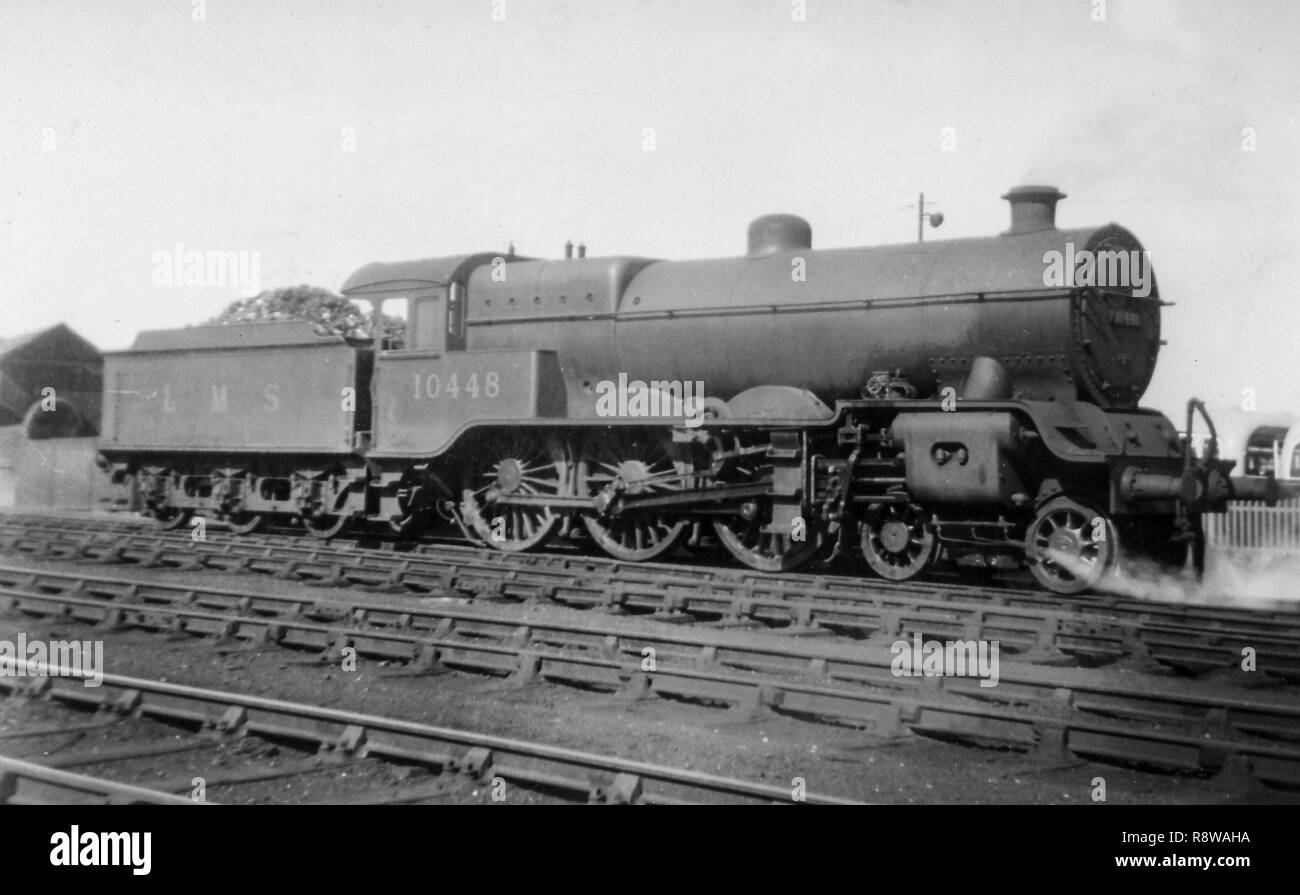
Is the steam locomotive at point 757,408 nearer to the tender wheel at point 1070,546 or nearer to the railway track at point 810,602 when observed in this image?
the tender wheel at point 1070,546

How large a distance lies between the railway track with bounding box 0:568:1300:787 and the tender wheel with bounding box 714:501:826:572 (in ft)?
7.76

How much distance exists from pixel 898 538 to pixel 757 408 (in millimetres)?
1776

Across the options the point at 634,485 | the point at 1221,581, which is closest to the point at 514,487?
the point at 634,485

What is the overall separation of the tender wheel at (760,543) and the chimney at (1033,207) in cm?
323

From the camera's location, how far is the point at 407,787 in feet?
15.9

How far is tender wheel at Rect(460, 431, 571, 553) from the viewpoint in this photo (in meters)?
12.2

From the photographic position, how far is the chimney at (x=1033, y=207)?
10.1 m

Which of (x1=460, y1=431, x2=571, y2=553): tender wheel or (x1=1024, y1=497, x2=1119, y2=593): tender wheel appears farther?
A: (x1=460, y1=431, x2=571, y2=553): tender wheel

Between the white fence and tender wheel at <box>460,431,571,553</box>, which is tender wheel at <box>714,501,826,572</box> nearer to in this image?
tender wheel at <box>460,431,571,553</box>

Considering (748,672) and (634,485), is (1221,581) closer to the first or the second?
(634,485)

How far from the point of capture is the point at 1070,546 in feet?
31.0

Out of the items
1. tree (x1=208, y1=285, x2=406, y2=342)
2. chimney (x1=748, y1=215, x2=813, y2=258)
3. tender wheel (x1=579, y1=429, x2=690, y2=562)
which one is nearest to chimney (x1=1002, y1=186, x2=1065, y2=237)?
chimney (x1=748, y1=215, x2=813, y2=258)

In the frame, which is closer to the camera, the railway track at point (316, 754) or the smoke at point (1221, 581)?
the railway track at point (316, 754)

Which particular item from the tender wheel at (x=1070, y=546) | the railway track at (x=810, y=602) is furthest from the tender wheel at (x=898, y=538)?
the tender wheel at (x=1070, y=546)
